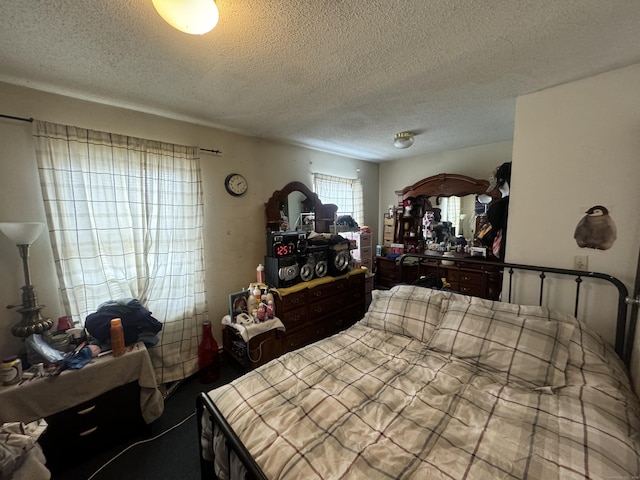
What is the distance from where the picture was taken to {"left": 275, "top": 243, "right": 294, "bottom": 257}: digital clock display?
2451mm

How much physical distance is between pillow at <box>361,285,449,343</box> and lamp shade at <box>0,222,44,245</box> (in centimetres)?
225

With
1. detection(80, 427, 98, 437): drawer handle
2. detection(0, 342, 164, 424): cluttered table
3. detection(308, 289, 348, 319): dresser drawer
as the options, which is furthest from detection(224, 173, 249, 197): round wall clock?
detection(80, 427, 98, 437): drawer handle

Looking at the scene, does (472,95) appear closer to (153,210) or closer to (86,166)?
(153,210)

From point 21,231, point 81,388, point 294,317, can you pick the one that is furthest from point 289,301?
point 21,231

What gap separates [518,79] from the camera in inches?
62.6

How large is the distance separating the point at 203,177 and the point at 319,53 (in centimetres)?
158

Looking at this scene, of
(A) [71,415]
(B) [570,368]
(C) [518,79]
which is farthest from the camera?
(C) [518,79]

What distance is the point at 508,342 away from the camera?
1400 millimetres

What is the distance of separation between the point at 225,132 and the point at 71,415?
2.41 m

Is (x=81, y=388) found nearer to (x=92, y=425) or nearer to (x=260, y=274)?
(x=92, y=425)

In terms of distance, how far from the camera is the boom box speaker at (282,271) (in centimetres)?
245

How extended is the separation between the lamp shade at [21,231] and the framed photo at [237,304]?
1.33 m

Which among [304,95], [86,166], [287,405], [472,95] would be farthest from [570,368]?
[86,166]

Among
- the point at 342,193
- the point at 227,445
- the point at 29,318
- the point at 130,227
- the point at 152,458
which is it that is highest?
the point at 342,193
